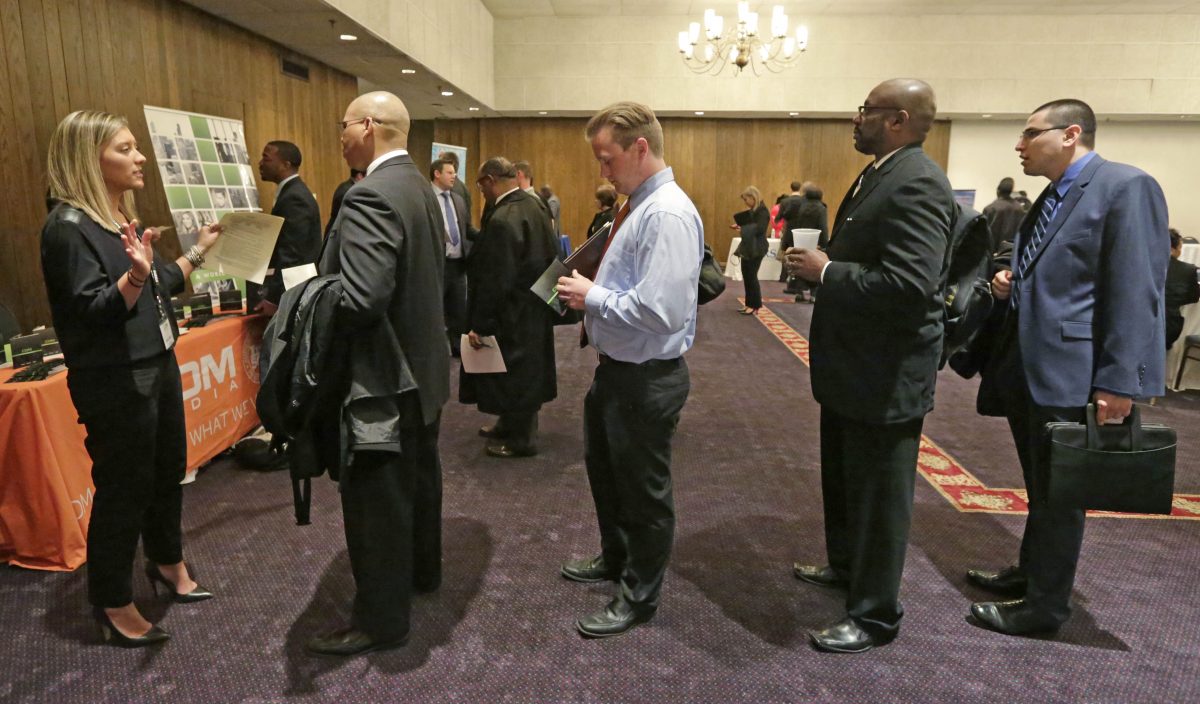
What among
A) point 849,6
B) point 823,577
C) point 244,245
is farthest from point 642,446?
point 849,6

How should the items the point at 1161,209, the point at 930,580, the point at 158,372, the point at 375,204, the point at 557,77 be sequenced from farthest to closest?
1. the point at 557,77
2. the point at 930,580
3. the point at 158,372
4. the point at 1161,209
5. the point at 375,204

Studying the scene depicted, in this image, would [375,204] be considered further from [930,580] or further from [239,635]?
[930,580]

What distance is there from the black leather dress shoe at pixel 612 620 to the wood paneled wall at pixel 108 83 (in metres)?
2.74

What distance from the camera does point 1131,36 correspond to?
1029 centimetres

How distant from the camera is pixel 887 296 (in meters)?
1.80

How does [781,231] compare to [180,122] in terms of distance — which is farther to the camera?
[781,231]

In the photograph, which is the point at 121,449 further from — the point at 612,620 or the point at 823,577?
the point at 823,577

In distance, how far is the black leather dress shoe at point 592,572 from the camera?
2453 millimetres

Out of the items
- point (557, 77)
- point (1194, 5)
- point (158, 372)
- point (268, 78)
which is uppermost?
point (1194, 5)

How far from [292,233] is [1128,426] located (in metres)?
3.45

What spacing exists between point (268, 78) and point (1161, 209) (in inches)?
235

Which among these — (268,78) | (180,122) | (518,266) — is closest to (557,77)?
(268,78)

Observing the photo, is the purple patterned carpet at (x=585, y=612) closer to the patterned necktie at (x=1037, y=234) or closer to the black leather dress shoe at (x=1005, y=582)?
the black leather dress shoe at (x=1005, y=582)

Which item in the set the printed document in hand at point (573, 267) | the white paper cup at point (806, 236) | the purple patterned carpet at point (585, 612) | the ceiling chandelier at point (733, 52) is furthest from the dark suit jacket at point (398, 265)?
the ceiling chandelier at point (733, 52)
